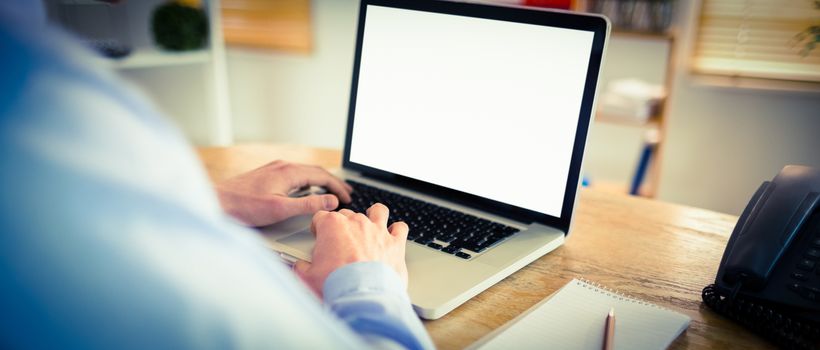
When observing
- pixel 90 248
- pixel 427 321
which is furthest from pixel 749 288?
pixel 90 248

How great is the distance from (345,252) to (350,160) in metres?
0.53

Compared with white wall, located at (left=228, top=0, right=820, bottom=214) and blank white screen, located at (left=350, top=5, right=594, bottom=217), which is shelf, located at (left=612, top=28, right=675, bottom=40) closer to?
white wall, located at (left=228, top=0, right=820, bottom=214)

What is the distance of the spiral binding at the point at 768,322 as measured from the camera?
2.06 feet

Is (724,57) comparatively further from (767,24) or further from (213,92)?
(213,92)

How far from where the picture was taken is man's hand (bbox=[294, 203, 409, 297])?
2.02 feet

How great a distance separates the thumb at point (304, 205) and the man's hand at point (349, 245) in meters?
0.13

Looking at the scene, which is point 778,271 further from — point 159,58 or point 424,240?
point 159,58

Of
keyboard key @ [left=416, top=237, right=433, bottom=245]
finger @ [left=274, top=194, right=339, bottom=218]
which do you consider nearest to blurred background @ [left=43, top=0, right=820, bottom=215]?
finger @ [left=274, top=194, right=339, bottom=218]

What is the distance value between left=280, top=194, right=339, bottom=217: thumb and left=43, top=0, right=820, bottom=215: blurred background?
1490 millimetres

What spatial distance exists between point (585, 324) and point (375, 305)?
25 cm

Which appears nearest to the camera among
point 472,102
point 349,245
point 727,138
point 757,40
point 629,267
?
point 349,245

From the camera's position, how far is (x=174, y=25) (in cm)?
230

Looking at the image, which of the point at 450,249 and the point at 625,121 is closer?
the point at 450,249

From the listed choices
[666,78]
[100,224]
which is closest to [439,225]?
[100,224]
